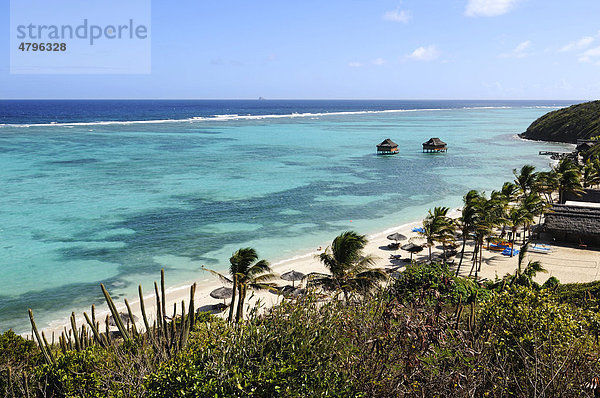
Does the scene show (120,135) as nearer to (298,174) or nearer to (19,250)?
(298,174)

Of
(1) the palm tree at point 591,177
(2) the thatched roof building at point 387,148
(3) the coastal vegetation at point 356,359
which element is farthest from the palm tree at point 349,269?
(2) the thatched roof building at point 387,148

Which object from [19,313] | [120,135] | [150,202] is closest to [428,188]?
[150,202]

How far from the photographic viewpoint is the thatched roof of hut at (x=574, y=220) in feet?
96.7

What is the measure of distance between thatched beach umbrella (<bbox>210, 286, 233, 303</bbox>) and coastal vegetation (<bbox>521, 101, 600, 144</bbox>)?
87.7m

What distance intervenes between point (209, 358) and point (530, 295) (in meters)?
8.34

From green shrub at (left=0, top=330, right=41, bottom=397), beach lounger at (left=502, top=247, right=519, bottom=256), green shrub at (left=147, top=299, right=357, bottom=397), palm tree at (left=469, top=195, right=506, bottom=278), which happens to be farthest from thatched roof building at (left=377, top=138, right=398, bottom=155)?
green shrub at (left=147, top=299, right=357, bottom=397)

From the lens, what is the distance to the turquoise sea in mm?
25219

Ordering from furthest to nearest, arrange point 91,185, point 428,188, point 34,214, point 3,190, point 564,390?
point 428,188, point 91,185, point 3,190, point 34,214, point 564,390

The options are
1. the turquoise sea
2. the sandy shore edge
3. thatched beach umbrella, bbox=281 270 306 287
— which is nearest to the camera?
the sandy shore edge

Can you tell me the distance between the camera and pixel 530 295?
38.8 feet

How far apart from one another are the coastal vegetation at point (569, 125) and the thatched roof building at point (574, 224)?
6623cm

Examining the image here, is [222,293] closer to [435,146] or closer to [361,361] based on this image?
[361,361]

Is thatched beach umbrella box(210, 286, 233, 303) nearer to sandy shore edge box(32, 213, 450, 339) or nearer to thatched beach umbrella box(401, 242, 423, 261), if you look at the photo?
sandy shore edge box(32, 213, 450, 339)

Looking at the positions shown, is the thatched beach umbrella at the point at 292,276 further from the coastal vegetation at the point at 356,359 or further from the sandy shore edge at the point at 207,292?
the coastal vegetation at the point at 356,359
